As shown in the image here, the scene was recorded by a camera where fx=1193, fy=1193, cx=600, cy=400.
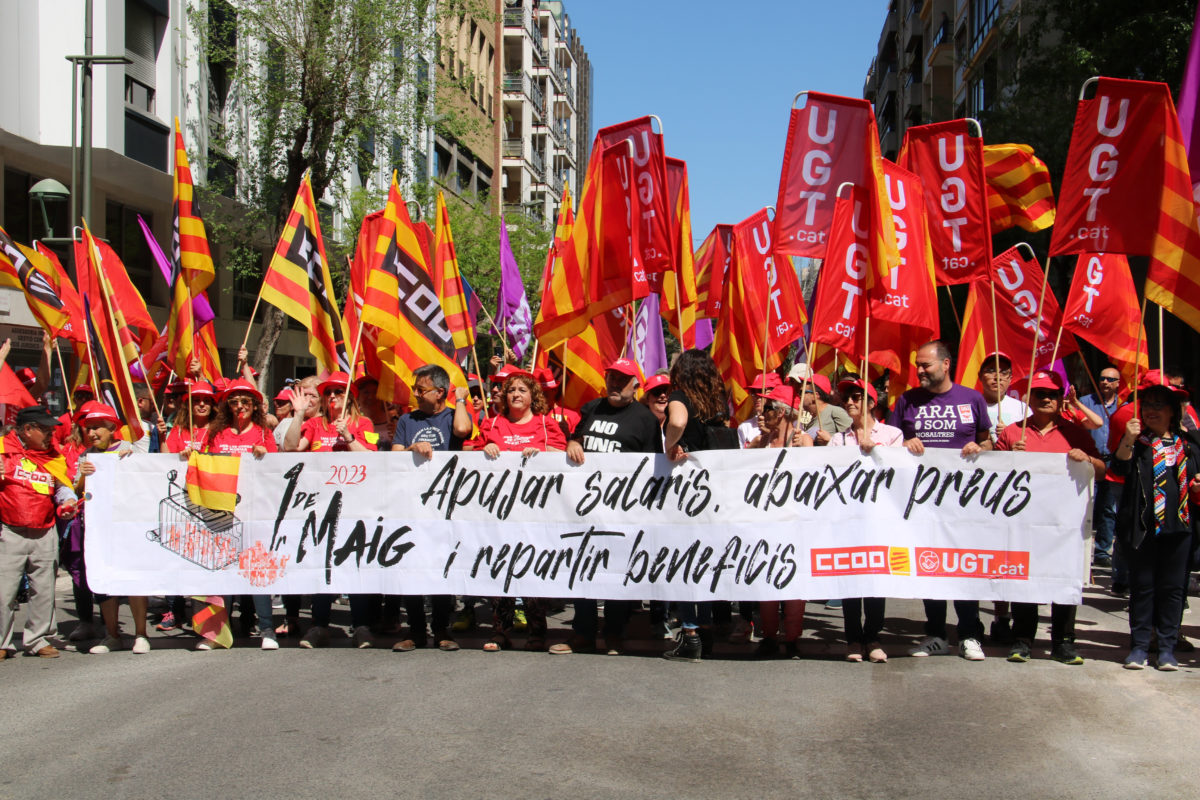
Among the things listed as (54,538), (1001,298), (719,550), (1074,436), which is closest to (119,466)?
(54,538)

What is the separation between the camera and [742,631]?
309 inches

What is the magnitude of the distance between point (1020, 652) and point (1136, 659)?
2.08 ft

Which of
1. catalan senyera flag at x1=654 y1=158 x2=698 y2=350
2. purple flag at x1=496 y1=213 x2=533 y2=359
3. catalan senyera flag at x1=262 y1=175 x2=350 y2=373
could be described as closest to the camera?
catalan senyera flag at x1=654 y1=158 x2=698 y2=350

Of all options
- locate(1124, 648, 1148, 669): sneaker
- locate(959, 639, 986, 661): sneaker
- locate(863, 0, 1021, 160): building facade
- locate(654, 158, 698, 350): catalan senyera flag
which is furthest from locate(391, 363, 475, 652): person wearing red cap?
locate(863, 0, 1021, 160): building facade

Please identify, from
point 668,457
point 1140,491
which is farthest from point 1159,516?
point 668,457

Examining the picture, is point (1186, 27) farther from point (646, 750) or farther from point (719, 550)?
point (646, 750)

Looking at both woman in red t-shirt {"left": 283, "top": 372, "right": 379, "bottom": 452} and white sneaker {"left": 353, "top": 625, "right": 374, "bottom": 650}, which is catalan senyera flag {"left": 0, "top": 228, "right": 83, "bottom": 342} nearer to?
woman in red t-shirt {"left": 283, "top": 372, "right": 379, "bottom": 452}

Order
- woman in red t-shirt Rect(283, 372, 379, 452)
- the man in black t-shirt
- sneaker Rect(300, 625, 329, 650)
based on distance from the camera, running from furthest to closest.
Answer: woman in red t-shirt Rect(283, 372, 379, 452) < sneaker Rect(300, 625, 329, 650) < the man in black t-shirt

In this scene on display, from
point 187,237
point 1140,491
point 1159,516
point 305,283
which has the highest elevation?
point 187,237

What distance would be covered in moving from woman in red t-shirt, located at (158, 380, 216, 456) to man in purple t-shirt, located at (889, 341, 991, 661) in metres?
4.60

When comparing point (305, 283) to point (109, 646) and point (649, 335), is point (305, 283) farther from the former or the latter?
point (649, 335)

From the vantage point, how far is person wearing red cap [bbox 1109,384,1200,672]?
6.83m

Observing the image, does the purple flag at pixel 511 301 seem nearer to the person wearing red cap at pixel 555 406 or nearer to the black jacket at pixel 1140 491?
the person wearing red cap at pixel 555 406

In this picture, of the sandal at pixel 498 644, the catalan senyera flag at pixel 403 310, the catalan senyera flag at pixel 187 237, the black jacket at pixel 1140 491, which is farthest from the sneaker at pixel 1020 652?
the catalan senyera flag at pixel 187 237
